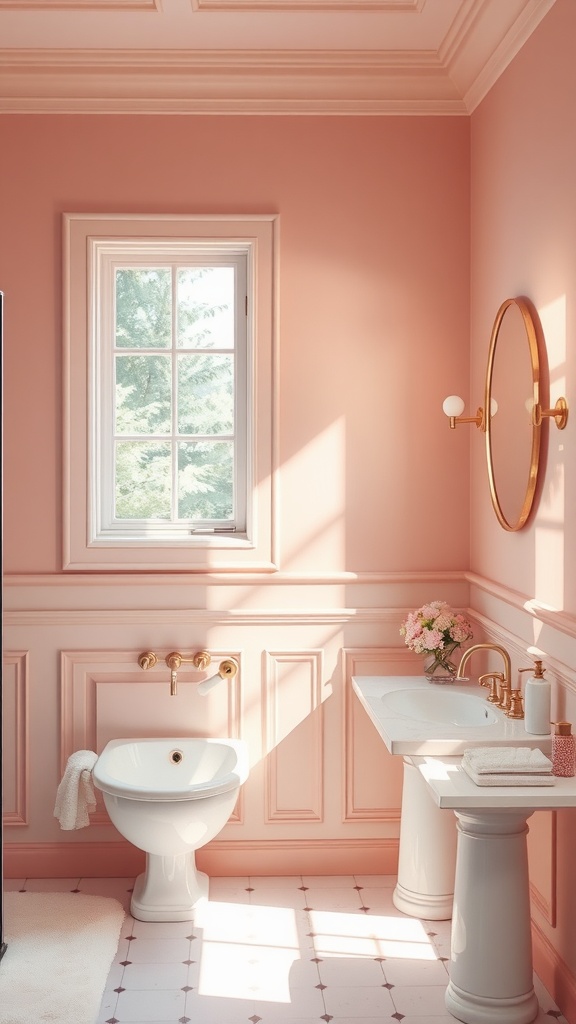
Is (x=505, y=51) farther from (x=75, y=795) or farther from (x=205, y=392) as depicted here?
(x=75, y=795)

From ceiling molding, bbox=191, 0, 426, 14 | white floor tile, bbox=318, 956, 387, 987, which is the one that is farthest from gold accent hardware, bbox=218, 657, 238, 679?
ceiling molding, bbox=191, 0, 426, 14

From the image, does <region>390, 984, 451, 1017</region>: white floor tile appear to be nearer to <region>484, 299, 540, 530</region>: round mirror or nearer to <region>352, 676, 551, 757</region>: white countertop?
<region>352, 676, 551, 757</region>: white countertop

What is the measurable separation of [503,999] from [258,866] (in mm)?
1094

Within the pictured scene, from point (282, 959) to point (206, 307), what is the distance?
2.05 m

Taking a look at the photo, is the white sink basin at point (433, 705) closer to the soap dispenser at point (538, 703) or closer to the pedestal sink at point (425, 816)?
the pedestal sink at point (425, 816)

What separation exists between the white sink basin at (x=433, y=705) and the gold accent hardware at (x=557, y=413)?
0.87 metres

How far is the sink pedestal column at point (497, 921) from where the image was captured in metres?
2.22

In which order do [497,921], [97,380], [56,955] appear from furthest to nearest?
[97,380]
[56,955]
[497,921]

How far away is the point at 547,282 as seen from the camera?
241cm

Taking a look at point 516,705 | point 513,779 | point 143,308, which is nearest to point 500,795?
point 513,779

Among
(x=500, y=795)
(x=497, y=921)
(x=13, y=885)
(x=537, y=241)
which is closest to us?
(x=500, y=795)

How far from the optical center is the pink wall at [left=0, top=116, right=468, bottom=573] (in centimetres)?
308

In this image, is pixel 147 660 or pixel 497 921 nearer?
pixel 497 921

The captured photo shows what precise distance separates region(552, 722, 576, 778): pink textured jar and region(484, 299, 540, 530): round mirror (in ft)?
2.11
